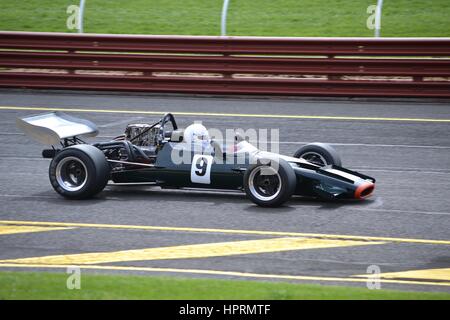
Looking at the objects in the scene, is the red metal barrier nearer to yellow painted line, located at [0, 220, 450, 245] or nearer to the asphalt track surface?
the asphalt track surface

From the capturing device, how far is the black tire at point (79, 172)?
11328 mm

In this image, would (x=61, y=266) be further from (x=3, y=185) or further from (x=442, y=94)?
(x=442, y=94)

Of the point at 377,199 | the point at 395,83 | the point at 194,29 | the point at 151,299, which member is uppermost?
the point at 194,29

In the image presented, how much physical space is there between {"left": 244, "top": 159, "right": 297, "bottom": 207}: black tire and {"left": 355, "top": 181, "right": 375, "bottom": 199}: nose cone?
32.1 inches

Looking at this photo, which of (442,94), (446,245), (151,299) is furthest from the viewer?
(442,94)

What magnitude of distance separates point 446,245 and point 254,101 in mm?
9093

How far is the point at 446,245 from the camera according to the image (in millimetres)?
9586

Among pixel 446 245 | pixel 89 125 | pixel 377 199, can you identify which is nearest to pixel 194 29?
pixel 89 125

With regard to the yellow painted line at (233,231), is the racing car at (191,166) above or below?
above

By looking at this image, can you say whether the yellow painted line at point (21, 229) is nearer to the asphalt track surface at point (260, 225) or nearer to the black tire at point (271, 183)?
the asphalt track surface at point (260, 225)

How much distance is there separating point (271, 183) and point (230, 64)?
778cm

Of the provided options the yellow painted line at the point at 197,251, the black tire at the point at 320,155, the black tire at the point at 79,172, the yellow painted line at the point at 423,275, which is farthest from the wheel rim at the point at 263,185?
the yellow painted line at the point at 423,275

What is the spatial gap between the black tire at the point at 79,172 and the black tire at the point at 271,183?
74.7 inches

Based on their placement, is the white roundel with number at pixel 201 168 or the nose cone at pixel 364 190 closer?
the nose cone at pixel 364 190
